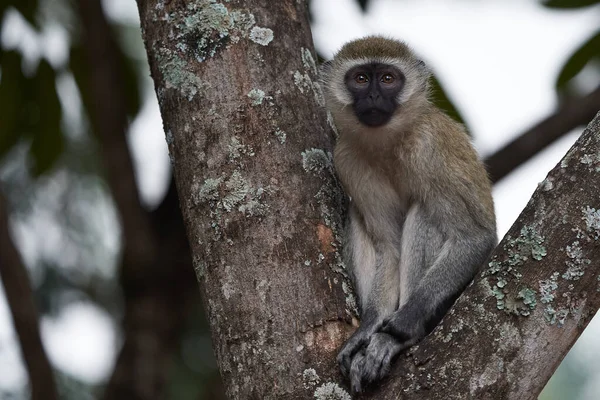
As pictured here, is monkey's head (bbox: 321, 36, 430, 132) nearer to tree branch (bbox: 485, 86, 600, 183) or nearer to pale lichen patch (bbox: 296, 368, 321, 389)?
tree branch (bbox: 485, 86, 600, 183)

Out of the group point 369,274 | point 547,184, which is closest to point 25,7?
point 369,274

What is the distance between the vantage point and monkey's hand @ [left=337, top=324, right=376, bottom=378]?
357 cm

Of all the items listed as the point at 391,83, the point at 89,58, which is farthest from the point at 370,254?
the point at 89,58

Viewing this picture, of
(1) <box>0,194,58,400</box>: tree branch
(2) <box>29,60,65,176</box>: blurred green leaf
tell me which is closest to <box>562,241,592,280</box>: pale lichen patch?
(1) <box>0,194,58,400</box>: tree branch

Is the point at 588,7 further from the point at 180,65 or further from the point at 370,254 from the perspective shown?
the point at 180,65

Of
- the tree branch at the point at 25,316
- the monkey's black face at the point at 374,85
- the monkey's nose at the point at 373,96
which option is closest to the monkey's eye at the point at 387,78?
the monkey's black face at the point at 374,85

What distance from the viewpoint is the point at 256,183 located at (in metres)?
3.93

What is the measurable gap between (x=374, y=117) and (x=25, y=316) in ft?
8.71

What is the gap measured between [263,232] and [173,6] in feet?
4.24

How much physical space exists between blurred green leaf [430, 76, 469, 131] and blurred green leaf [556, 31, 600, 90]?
2.20 ft

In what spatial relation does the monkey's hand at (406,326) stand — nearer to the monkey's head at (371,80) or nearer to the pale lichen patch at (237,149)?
the pale lichen patch at (237,149)

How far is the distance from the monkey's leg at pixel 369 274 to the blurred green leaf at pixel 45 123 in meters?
2.27

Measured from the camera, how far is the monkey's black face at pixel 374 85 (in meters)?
5.14

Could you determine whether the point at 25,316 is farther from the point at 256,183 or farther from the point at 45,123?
the point at 256,183
